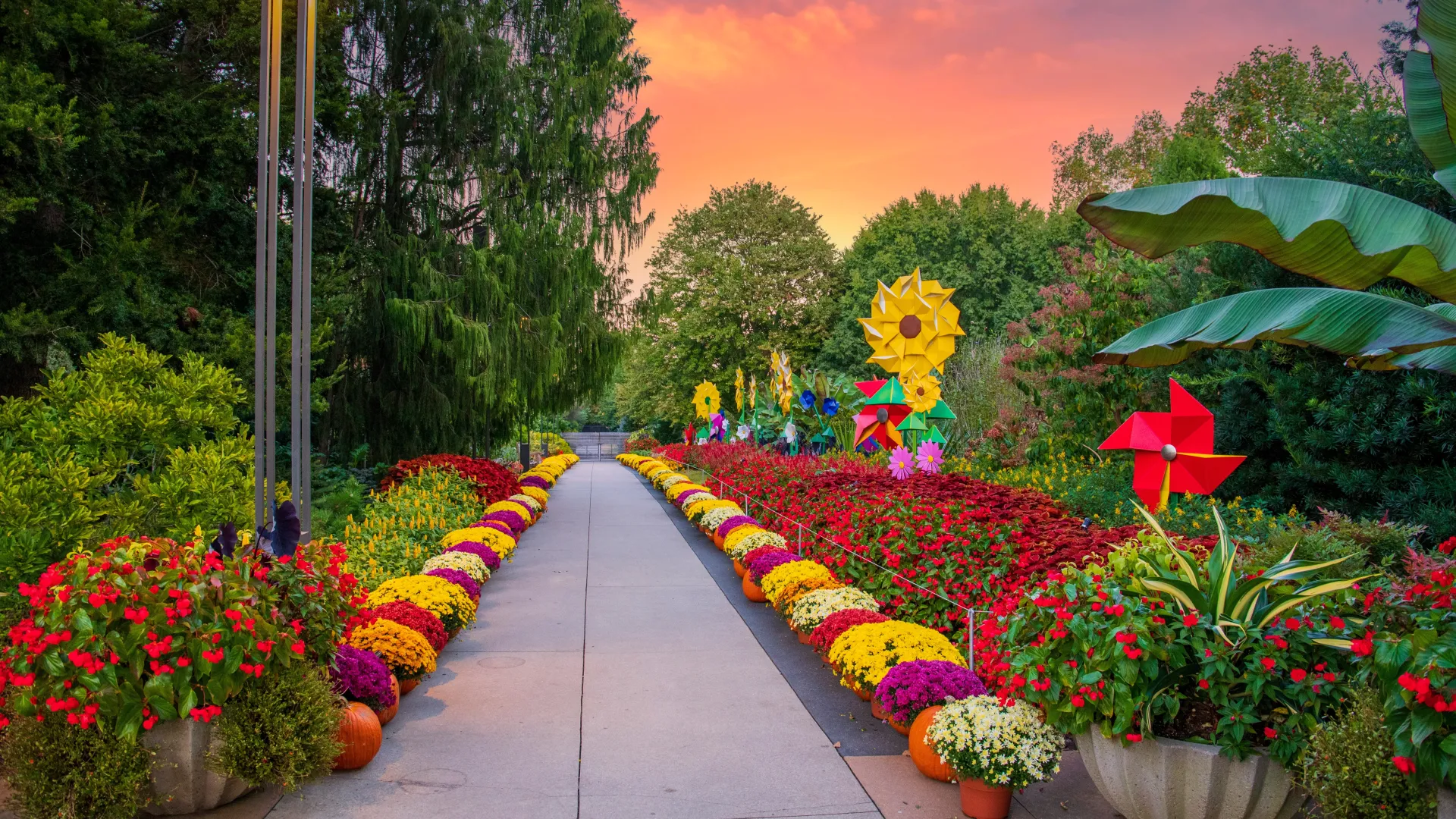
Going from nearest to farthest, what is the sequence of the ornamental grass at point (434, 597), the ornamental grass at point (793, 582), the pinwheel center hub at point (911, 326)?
the ornamental grass at point (434, 597) < the ornamental grass at point (793, 582) < the pinwheel center hub at point (911, 326)

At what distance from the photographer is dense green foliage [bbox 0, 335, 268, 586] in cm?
592

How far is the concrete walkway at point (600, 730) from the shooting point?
420 cm

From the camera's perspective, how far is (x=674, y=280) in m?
40.2

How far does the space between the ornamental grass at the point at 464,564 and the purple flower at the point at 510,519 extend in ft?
10.7

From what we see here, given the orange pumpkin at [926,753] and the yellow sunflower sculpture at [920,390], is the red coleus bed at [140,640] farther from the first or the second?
the yellow sunflower sculpture at [920,390]

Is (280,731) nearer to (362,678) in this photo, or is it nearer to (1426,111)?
(362,678)

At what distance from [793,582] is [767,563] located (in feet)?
3.13

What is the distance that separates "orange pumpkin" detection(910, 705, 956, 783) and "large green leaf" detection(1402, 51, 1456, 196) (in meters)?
3.96

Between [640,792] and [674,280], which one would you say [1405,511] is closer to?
[640,792]

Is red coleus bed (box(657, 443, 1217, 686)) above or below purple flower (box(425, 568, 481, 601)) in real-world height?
above

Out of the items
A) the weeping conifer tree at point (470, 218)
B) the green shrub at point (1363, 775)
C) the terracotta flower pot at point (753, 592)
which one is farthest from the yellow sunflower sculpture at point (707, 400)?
the green shrub at point (1363, 775)

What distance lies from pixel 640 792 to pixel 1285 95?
96.4 feet

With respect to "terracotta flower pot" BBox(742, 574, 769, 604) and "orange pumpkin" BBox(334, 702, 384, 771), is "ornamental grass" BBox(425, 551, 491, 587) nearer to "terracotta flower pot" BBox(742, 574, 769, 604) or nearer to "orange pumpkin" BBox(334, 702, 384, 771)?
"terracotta flower pot" BBox(742, 574, 769, 604)

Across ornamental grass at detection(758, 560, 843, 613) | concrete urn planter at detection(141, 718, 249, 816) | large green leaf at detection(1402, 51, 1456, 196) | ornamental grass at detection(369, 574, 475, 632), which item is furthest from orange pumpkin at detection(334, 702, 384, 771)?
large green leaf at detection(1402, 51, 1456, 196)
